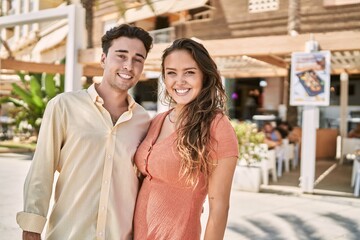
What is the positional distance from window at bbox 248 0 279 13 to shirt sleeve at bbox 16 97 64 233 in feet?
44.5

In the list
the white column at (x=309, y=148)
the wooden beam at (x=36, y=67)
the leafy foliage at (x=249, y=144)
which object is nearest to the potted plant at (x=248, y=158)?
the leafy foliage at (x=249, y=144)

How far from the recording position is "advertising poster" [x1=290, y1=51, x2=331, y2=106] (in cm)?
769

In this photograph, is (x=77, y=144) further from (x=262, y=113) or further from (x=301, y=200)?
(x=262, y=113)

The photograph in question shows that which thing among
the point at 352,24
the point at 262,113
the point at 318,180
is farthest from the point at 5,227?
the point at 262,113

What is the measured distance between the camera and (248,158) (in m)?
8.43

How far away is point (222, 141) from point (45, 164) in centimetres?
83

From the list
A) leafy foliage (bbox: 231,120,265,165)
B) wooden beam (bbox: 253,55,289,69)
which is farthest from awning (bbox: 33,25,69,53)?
leafy foliage (bbox: 231,120,265,165)

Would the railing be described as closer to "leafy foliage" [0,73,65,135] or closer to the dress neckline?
"leafy foliage" [0,73,65,135]

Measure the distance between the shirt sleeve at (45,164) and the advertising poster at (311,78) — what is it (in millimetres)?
6375

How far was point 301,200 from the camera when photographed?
7.53 m

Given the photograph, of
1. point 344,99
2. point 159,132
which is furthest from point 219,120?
point 344,99

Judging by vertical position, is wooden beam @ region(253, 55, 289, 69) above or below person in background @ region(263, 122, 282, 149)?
above

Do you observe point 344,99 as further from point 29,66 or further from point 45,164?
point 45,164

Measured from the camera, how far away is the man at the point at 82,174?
2.02 meters
